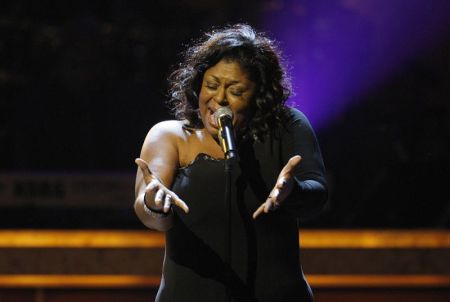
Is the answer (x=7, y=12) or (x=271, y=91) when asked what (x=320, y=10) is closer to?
(x=7, y=12)

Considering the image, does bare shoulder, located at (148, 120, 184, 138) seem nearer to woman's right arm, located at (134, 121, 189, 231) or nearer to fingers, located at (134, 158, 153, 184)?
woman's right arm, located at (134, 121, 189, 231)

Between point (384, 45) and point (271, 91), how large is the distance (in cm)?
247

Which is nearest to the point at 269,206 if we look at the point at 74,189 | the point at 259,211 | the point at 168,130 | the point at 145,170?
the point at 259,211

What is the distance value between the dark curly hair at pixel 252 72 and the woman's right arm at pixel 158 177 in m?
0.10

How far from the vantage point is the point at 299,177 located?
1834 millimetres

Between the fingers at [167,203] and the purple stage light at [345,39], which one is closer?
the fingers at [167,203]

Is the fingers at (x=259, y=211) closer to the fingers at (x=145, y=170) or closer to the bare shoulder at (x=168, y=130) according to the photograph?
the fingers at (x=145, y=170)

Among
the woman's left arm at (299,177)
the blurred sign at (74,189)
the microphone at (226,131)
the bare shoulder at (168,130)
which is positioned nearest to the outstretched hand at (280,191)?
the woman's left arm at (299,177)

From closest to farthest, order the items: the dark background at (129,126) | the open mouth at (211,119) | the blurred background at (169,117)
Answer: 1. the open mouth at (211,119)
2. the blurred background at (169,117)
3. the dark background at (129,126)

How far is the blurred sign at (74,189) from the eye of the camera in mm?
3916

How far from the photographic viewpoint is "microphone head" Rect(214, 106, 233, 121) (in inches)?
68.1

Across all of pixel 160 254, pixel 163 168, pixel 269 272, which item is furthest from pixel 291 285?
pixel 160 254

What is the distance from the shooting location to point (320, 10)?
4.34 metres

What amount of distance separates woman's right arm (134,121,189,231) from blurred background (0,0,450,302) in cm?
197
